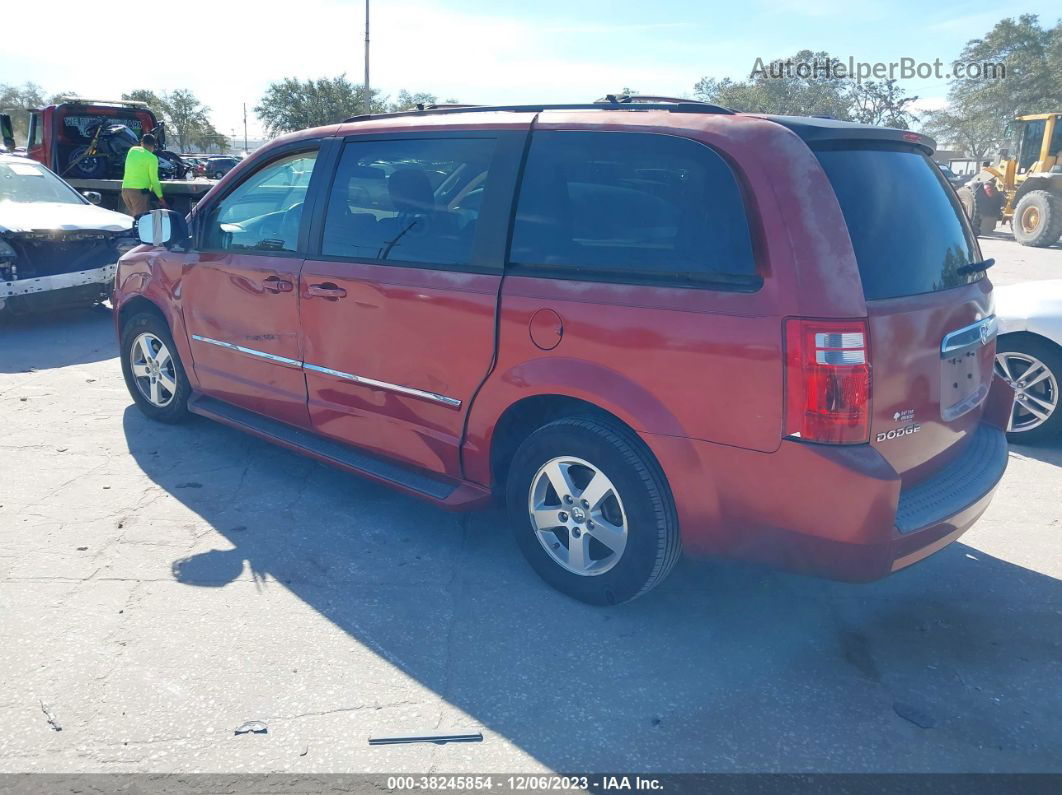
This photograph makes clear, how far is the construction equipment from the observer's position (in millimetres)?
18141

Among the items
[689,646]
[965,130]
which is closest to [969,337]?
[689,646]

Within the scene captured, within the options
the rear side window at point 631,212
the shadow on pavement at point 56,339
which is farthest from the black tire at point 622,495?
the shadow on pavement at point 56,339

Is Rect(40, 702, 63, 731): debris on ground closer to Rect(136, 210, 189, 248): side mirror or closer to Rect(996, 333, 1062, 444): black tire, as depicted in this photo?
Rect(136, 210, 189, 248): side mirror

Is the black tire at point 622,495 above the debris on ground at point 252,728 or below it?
above

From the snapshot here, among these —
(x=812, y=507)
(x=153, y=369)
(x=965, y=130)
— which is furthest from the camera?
(x=965, y=130)

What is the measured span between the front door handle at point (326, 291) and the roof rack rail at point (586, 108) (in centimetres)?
89

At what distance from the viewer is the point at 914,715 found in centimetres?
278

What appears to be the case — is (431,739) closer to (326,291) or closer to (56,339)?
(326,291)

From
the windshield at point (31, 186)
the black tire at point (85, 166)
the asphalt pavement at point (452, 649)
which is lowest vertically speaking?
the asphalt pavement at point (452, 649)

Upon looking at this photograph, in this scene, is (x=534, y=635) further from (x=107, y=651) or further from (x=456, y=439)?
(x=107, y=651)

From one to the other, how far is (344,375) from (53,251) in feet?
19.4

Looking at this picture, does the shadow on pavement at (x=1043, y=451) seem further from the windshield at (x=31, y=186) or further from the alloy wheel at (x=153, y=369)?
the windshield at (x=31, y=186)

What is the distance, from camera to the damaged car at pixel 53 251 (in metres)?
7.95

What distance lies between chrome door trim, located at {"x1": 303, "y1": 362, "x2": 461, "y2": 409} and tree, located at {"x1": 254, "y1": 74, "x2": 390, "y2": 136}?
43547mm
